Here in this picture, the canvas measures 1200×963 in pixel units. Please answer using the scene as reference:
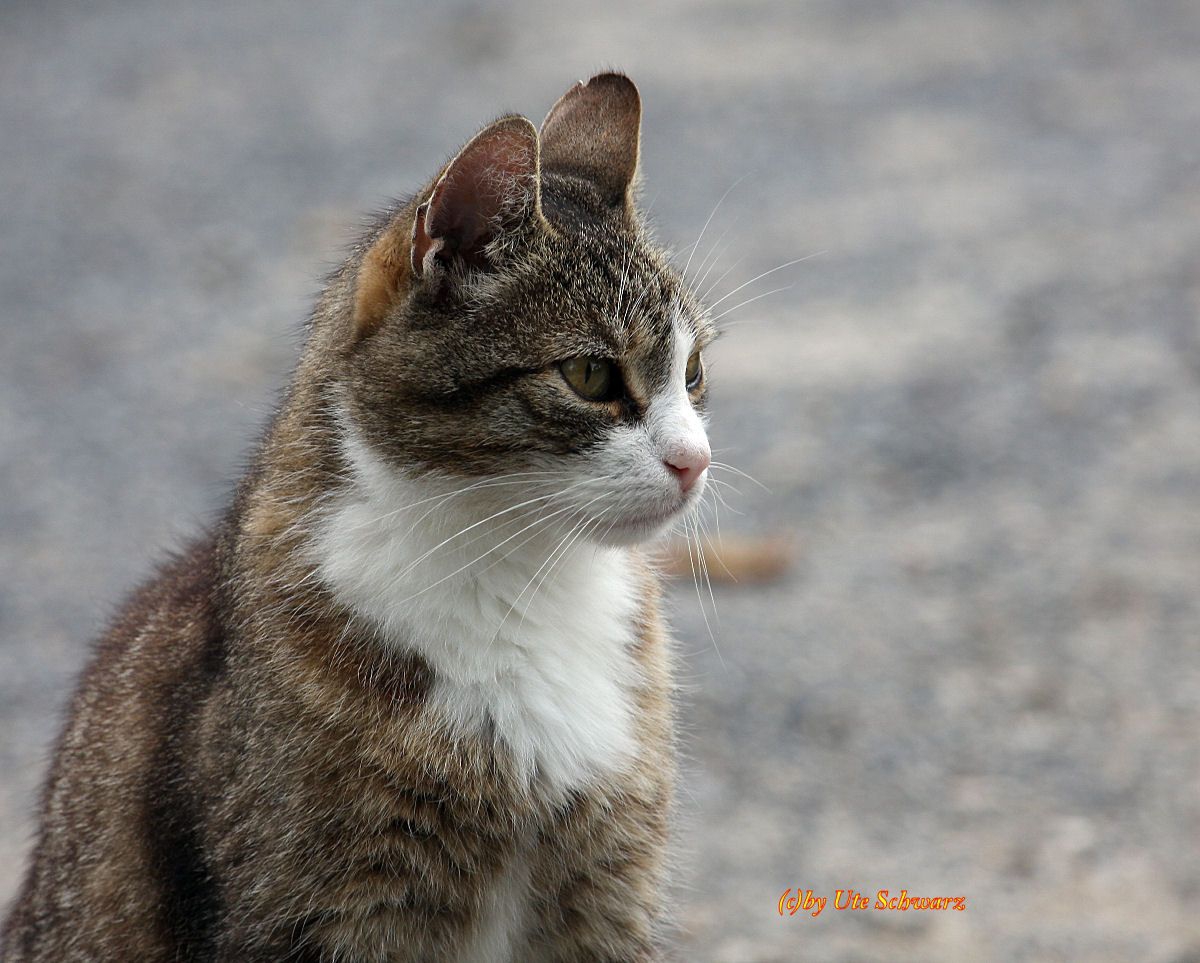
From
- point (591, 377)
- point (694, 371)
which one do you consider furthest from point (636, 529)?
point (694, 371)

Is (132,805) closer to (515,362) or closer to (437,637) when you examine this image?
(437,637)

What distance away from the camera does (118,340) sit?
7.57 m

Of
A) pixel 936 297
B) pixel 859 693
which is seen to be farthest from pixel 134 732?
pixel 936 297

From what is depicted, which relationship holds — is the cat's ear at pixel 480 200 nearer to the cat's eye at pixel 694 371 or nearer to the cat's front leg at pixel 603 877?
the cat's eye at pixel 694 371

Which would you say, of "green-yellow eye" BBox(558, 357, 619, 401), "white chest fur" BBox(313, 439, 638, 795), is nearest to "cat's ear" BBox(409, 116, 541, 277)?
"green-yellow eye" BBox(558, 357, 619, 401)

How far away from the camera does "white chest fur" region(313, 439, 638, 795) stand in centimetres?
287

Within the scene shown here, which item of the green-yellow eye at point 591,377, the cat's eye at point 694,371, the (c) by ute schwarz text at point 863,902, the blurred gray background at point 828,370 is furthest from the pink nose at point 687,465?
the (c) by ute schwarz text at point 863,902

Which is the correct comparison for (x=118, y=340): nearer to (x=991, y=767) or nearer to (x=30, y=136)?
(x=30, y=136)

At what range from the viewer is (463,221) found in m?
2.84

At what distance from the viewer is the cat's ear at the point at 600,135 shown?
10.7 ft

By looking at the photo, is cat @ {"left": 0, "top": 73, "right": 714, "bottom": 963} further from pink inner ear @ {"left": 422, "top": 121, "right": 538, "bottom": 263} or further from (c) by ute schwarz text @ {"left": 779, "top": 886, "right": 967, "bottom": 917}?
(c) by ute schwarz text @ {"left": 779, "top": 886, "right": 967, "bottom": 917}

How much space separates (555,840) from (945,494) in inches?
147

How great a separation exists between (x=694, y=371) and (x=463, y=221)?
61 centimetres

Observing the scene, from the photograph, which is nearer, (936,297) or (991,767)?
(991,767)
